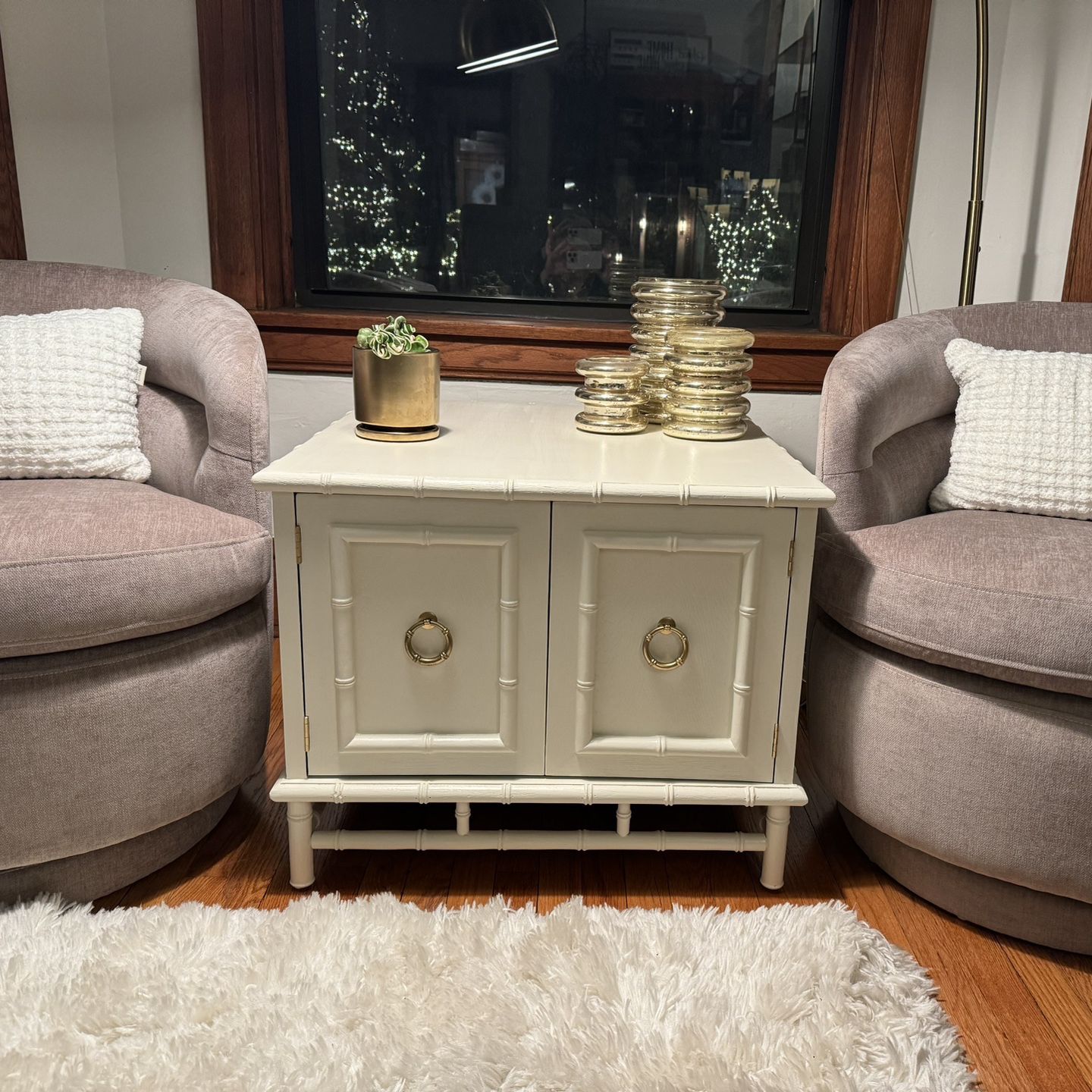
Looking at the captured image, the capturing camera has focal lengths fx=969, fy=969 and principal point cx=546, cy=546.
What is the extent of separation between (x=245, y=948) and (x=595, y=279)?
1.59 metres

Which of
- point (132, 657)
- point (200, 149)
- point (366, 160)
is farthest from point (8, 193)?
point (132, 657)

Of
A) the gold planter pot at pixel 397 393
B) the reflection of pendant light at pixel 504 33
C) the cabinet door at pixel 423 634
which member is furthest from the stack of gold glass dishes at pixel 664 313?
the reflection of pendant light at pixel 504 33

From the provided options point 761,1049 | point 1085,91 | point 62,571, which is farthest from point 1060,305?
point 62,571

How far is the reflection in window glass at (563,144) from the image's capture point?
2.09 meters

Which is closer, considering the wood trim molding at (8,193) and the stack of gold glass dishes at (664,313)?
the stack of gold glass dishes at (664,313)

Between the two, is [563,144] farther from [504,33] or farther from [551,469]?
[551,469]

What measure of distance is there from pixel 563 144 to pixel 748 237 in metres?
0.46

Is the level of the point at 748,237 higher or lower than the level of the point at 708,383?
higher

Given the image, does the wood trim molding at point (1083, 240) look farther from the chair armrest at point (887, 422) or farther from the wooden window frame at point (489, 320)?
the chair armrest at point (887, 422)

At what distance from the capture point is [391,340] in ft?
4.55

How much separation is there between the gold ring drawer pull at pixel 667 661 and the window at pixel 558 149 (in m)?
1.15

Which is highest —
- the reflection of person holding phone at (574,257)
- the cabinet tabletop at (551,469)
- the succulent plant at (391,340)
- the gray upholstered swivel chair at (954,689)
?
the reflection of person holding phone at (574,257)

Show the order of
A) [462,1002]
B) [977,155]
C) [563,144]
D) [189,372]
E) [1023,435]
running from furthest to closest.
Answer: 1. [563,144]
2. [977,155]
3. [189,372]
4. [1023,435]
5. [462,1002]

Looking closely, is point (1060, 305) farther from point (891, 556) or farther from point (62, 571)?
point (62, 571)
